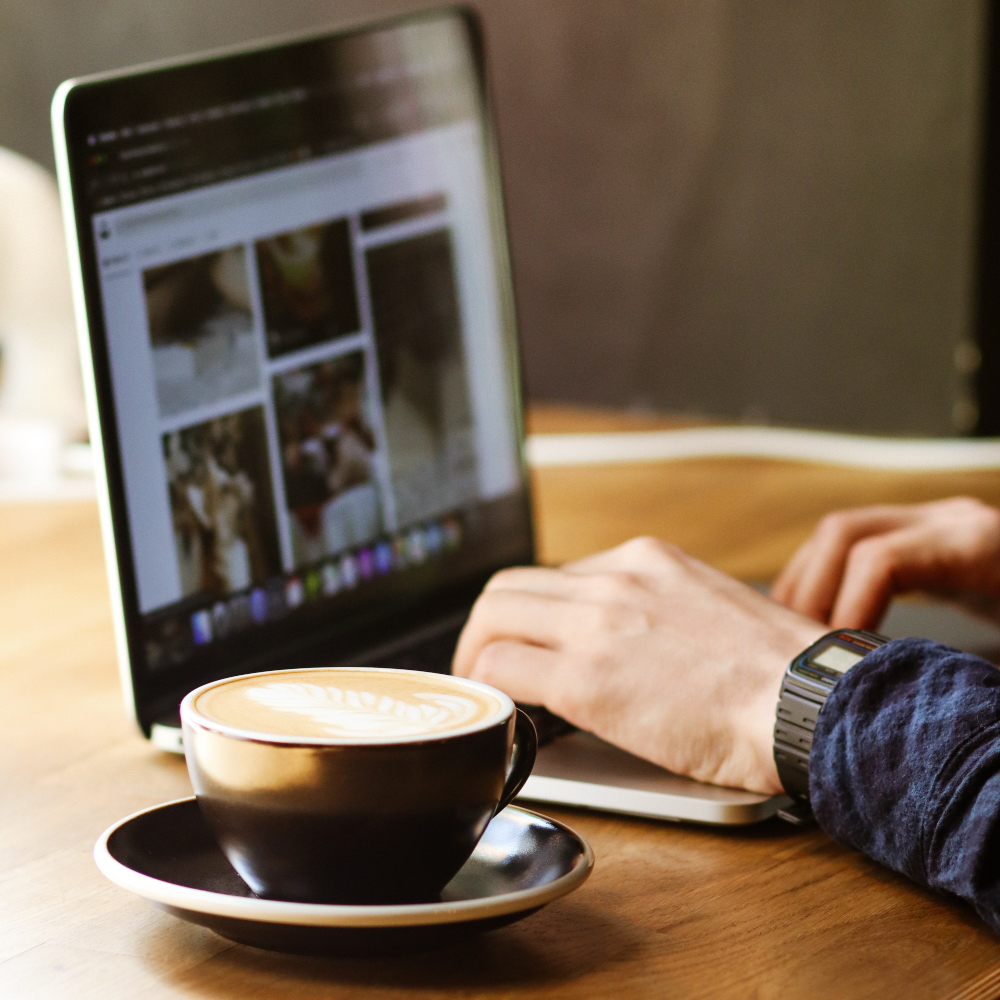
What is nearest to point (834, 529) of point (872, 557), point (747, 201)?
point (872, 557)

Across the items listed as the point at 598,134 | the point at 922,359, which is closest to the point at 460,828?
the point at 922,359

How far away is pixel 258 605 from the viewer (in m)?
0.74

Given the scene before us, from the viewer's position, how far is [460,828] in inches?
16.4

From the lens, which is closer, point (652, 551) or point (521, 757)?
point (521, 757)

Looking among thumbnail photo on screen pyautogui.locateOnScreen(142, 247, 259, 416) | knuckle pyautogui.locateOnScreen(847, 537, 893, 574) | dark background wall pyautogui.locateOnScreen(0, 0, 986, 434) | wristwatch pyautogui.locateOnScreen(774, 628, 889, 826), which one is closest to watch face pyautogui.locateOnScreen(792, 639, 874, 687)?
wristwatch pyautogui.locateOnScreen(774, 628, 889, 826)

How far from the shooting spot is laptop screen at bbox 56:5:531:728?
67 cm

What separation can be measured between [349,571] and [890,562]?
32 cm

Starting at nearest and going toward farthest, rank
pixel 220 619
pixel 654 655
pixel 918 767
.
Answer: pixel 918 767 → pixel 654 655 → pixel 220 619

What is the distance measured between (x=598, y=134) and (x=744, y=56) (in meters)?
0.27

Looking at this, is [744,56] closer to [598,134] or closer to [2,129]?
[598,134]

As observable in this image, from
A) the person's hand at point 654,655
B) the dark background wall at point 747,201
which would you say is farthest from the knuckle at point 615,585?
the dark background wall at point 747,201

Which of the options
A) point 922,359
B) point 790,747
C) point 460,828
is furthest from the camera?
point 922,359

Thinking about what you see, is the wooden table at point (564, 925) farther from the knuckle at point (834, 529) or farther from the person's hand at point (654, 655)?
the knuckle at point (834, 529)

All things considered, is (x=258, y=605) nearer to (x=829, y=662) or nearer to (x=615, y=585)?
(x=615, y=585)
